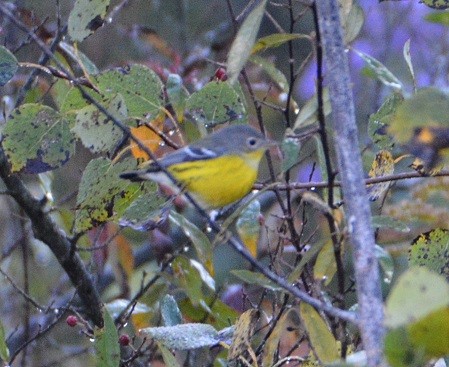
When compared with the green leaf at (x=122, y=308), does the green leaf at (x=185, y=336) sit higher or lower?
higher

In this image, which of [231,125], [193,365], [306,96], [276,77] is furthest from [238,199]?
[306,96]

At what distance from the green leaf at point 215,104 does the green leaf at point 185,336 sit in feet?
1.36

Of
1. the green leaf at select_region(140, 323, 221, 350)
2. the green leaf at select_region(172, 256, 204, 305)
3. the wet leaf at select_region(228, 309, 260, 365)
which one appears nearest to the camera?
the wet leaf at select_region(228, 309, 260, 365)

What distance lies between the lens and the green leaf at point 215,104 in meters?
1.62

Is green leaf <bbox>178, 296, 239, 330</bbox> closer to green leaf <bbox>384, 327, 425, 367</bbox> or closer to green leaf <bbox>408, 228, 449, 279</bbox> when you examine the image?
green leaf <bbox>408, 228, 449, 279</bbox>

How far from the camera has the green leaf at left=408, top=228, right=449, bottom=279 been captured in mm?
1385

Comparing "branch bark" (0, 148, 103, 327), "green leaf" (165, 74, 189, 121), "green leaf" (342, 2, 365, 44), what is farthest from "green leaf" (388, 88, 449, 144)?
"branch bark" (0, 148, 103, 327)

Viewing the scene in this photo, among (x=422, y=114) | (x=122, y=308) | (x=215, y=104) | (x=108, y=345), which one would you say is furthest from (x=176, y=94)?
(x=422, y=114)

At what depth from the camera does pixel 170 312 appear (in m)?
1.73

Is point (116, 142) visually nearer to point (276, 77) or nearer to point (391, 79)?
point (276, 77)

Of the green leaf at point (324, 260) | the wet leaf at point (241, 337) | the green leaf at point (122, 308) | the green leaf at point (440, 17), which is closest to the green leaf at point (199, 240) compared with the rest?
the wet leaf at point (241, 337)

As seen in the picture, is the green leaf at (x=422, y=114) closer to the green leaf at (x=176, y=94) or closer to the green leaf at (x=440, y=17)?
the green leaf at (x=440, y=17)

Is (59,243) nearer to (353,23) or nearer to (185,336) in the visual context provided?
(185,336)

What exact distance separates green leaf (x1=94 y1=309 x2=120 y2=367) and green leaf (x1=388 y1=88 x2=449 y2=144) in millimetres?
774
